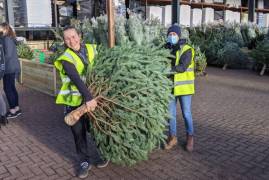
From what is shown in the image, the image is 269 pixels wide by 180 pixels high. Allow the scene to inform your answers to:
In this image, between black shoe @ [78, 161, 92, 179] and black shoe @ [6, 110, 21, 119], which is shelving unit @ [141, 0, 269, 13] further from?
black shoe @ [78, 161, 92, 179]

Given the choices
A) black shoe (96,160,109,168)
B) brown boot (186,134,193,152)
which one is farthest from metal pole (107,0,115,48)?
brown boot (186,134,193,152)

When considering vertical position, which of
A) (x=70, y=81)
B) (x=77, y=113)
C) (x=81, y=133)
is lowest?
(x=81, y=133)

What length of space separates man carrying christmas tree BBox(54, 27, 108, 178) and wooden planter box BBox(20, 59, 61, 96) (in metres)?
4.40

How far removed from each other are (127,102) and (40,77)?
19.9ft

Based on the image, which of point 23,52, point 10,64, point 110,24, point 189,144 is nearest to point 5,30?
point 10,64

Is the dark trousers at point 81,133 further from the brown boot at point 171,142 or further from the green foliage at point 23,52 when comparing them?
the green foliage at point 23,52

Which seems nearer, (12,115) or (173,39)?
(173,39)

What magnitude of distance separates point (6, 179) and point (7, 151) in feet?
3.13

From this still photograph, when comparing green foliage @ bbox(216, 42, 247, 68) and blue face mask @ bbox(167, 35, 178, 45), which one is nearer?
blue face mask @ bbox(167, 35, 178, 45)

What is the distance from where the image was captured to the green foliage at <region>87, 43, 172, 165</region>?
3625mm

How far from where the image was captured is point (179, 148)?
4.75 meters

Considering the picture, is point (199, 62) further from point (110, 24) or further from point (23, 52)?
point (110, 24)

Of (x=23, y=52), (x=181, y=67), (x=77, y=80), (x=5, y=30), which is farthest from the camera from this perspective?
(x=23, y=52)

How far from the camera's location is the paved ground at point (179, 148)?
399 centimetres
